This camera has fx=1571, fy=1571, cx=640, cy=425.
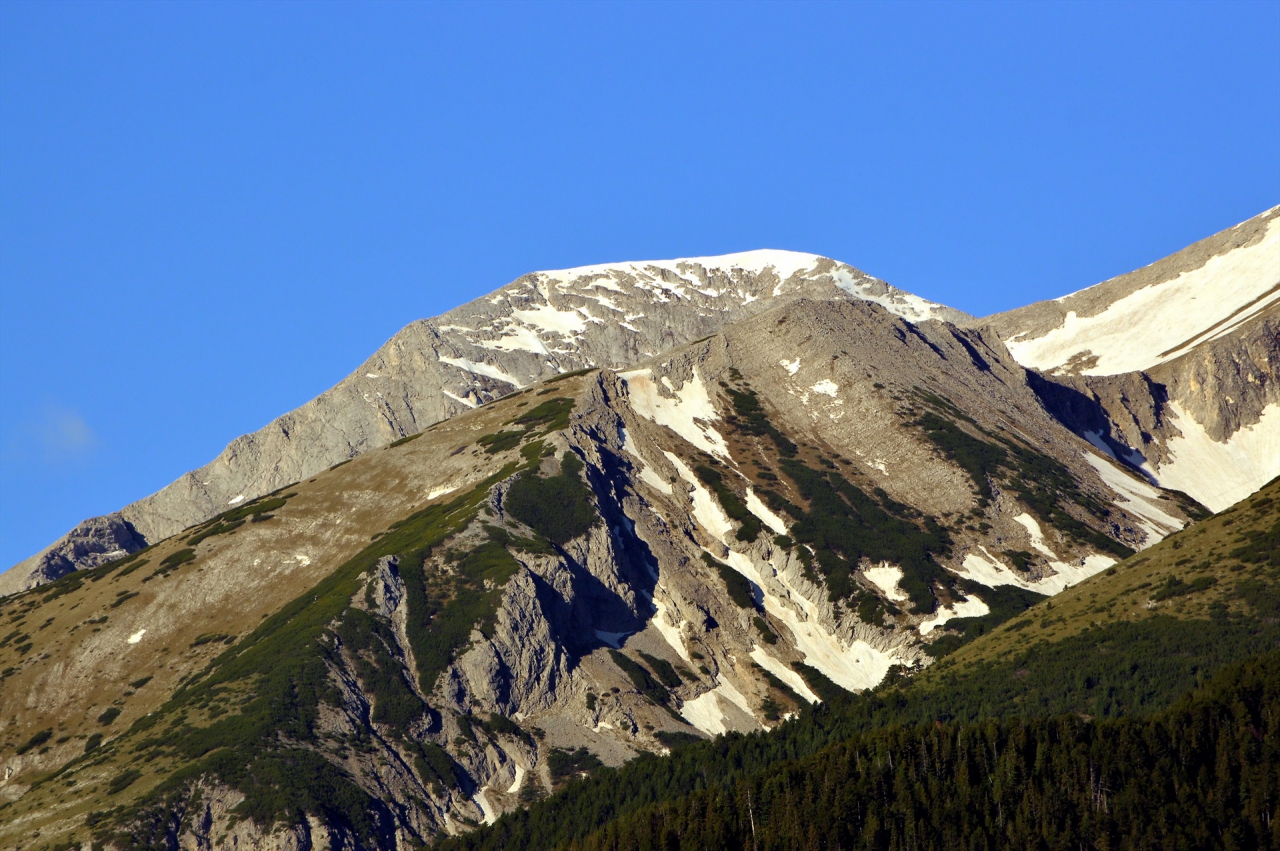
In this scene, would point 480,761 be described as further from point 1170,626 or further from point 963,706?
point 1170,626

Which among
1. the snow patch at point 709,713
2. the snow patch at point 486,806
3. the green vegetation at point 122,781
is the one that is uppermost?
the green vegetation at point 122,781

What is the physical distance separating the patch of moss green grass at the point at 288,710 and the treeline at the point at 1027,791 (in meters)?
40.0

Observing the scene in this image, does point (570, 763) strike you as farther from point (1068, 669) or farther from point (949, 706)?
point (1068, 669)

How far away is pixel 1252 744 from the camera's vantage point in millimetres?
119750

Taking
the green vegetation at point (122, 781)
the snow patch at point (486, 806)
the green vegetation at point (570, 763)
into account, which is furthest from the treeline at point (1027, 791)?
the green vegetation at point (122, 781)

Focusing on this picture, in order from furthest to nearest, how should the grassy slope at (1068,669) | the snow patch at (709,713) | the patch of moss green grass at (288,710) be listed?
the snow patch at (709,713) < the patch of moss green grass at (288,710) < the grassy slope at (1068,669)

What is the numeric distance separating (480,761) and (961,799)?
7023cm

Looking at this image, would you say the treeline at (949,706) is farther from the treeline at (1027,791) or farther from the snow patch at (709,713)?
the snow patch at (709,713)

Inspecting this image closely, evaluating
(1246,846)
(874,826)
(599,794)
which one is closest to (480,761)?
(599,794)

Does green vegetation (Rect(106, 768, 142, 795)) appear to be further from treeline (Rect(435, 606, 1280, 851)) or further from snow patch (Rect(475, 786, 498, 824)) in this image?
snow patch (Rect(475, 786, 498, 824))

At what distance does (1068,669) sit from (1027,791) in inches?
1183

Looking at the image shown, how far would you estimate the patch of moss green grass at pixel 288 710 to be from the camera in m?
157

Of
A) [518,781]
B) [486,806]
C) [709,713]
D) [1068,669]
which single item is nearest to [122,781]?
[486,806]

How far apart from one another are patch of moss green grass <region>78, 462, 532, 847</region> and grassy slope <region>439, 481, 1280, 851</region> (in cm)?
1669
